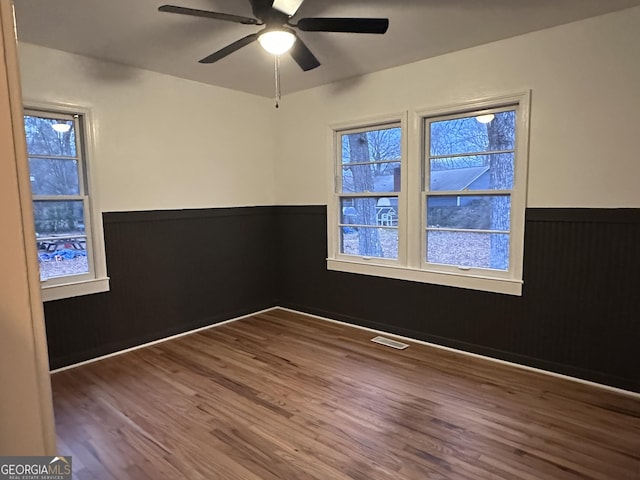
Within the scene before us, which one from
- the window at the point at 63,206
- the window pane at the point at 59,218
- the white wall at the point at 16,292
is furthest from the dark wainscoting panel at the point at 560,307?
the white wall at the point at 16,292

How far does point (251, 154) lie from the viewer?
4.73 metres

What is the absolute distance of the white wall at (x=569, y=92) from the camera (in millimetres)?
2721

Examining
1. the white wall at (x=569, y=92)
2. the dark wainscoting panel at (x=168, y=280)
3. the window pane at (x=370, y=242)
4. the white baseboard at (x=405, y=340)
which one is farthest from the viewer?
the window pane at (x=370, y=242)

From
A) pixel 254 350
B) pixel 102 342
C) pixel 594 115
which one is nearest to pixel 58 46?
pixel 102 342

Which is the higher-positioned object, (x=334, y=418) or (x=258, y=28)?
(x=258, y=28)

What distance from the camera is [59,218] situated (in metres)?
3.37

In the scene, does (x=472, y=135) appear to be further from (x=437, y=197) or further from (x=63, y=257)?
(x=63, y=257)

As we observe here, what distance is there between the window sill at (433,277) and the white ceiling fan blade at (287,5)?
2481 mm

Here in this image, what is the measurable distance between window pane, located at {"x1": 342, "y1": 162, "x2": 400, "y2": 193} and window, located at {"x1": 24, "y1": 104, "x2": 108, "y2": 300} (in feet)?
8.06

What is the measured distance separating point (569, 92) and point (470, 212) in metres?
1.14

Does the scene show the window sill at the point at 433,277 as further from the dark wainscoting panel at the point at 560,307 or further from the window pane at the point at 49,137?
the window pane at the point at 49,137

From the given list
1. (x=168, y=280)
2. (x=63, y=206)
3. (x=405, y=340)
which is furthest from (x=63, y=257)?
(x=405, y=340)

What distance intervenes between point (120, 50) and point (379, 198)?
2.64m

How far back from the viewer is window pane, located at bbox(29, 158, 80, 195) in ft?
10.7
